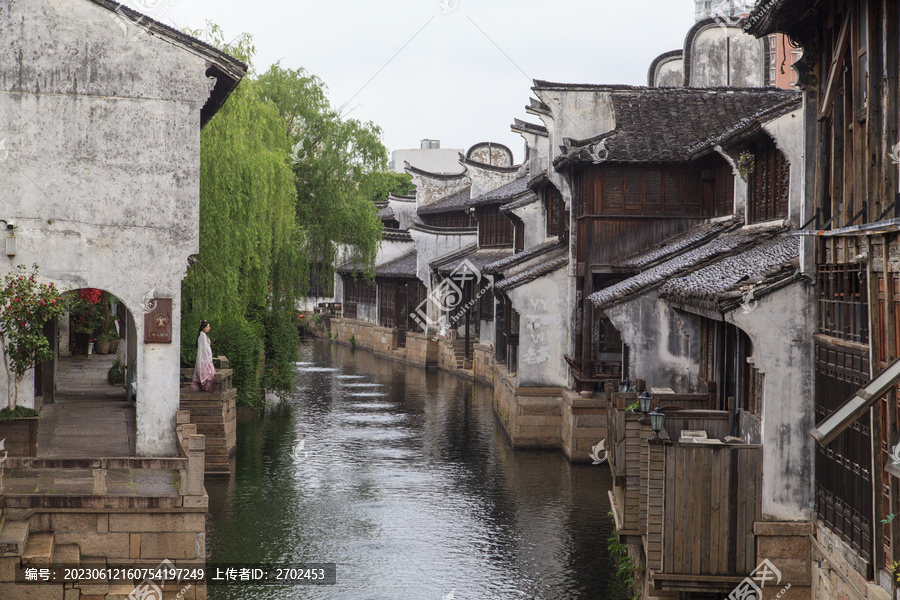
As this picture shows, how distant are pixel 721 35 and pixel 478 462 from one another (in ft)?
42.5

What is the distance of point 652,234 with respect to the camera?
2189 centimetres

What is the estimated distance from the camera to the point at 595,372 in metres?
22.6

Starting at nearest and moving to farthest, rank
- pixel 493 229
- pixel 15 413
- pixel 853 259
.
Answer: pixel 853 259 < pixel 15 413 < pixel 493 229

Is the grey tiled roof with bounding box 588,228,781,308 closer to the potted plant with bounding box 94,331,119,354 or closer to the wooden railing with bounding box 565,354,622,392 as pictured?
the wooden railing with bounding box 565,354,622,392

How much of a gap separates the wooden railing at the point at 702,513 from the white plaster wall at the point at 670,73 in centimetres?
1899

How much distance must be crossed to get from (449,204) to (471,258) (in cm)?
891

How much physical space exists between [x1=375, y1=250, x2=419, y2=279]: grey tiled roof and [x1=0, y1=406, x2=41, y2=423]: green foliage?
109ft

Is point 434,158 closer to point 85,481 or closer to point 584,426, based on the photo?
point 584,426

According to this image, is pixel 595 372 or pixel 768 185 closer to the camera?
pixel 768 185

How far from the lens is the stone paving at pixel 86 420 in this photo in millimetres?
14367

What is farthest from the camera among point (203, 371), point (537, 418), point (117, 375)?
point (537, 418)

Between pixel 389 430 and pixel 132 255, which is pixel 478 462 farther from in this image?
pixel 132 255

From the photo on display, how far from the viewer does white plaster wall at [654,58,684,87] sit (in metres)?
27.5

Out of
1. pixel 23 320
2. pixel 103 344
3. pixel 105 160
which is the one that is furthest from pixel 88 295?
pixel 23 320
